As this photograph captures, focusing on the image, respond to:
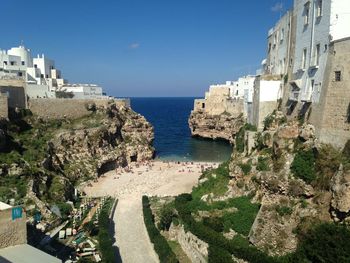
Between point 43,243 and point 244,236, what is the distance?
Answer: 48.4 feet

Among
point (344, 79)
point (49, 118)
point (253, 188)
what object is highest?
point (344, 79)

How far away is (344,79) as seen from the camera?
76.4 ft

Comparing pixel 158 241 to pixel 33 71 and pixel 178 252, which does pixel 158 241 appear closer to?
pixel 178 252

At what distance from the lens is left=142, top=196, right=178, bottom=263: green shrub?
2503 centimetres

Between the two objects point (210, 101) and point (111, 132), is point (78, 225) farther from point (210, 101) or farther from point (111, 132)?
point (210, 101)

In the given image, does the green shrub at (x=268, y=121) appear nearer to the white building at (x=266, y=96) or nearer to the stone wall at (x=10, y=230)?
the white building at (x=266, y=96)

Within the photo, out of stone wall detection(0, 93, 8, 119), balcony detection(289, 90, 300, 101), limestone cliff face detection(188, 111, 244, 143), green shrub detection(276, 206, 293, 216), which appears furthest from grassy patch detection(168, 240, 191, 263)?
limestone cliff face detection(188, 111, 244, 143)

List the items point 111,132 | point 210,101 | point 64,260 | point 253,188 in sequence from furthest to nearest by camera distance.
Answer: point 210,101 → point 111,132 → point 253,188 → point 64,260

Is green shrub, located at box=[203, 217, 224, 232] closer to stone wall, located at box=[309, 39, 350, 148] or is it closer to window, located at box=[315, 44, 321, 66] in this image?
stone wall, located at box=[309, 39, 350, 148]

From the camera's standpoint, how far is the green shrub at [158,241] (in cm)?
2503

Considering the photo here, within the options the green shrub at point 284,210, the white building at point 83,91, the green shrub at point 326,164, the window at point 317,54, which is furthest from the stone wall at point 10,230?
the white building at point 83,91

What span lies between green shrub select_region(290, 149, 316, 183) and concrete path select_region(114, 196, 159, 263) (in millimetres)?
11886

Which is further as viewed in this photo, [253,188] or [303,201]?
[253,188]

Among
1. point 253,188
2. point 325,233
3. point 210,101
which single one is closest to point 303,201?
point 325,233
